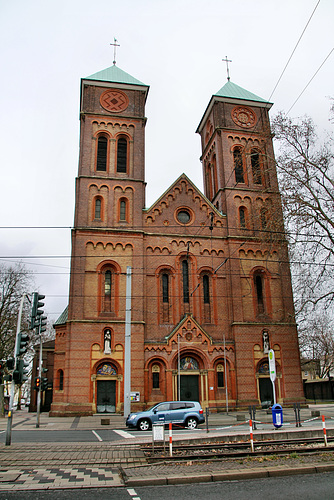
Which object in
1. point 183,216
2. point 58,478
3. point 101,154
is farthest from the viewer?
point 101,154

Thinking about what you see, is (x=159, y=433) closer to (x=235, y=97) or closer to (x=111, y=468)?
(x=111, y=468)

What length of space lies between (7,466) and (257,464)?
20.9ft

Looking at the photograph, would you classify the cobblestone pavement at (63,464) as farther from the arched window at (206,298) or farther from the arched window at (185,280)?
the arched window at (206,298)

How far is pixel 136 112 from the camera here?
38344 millimetres

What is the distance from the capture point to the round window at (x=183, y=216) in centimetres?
3619

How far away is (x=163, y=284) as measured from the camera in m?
33.9

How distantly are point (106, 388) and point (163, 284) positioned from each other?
871 cm

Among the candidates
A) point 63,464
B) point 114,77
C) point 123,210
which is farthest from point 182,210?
point 63,464

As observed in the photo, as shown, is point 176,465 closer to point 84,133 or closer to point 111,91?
point 84,133

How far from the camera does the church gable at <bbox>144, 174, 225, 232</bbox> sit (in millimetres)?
35406

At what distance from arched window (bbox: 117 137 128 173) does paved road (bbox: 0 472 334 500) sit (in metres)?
29.9

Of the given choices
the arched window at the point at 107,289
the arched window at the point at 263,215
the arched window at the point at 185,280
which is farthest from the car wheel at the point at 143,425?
the arched window at the point at 185,280

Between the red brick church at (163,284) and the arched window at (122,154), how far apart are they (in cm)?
10

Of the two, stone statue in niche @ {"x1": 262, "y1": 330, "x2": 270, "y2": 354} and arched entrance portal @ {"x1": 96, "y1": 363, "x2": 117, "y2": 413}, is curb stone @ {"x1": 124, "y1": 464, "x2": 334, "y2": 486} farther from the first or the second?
stone statue in niche @ {"x1": 262, "y1": 330, "x2": 270, "y2": 354}
